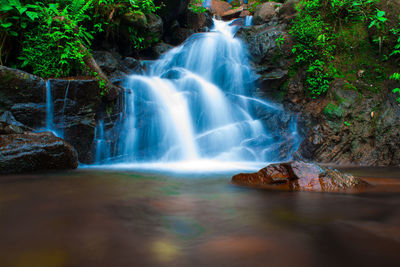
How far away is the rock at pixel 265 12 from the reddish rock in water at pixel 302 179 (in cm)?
1076

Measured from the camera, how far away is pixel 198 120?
7.88 m

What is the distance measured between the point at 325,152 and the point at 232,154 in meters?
2.39

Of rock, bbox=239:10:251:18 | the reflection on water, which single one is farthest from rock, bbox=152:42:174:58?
the reflection on water

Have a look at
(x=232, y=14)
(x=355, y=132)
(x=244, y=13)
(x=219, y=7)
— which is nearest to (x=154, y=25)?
(x=355, y=132)

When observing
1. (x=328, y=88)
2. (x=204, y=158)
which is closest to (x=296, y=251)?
(x=204, y=158)

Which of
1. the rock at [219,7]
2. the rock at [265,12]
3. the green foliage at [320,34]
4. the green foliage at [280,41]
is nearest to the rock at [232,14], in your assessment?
the rock at [219,7]

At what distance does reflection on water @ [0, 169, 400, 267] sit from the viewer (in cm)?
150

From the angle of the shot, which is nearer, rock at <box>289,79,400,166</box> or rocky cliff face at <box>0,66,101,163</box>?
rocky cliff face at <box>0,66,101,163</box>

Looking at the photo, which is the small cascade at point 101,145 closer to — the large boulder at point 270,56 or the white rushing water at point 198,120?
the white rushing water at point 198,120

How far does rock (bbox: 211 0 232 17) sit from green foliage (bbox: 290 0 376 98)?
373 inches

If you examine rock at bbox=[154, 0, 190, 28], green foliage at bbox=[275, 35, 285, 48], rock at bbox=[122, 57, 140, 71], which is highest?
rock at bbox=[154, 0, 190, 28]

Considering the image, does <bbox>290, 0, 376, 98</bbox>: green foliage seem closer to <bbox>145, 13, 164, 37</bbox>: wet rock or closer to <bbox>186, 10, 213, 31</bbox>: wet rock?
<bbox>145, 13, 164, 37</bbox>: wet rock

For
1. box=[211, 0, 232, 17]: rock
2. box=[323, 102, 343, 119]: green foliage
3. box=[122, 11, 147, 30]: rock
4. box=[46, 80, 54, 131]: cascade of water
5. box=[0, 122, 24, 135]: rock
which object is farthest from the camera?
box=[211, 0, 232, 17]: rock

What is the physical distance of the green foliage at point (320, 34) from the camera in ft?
24.8
